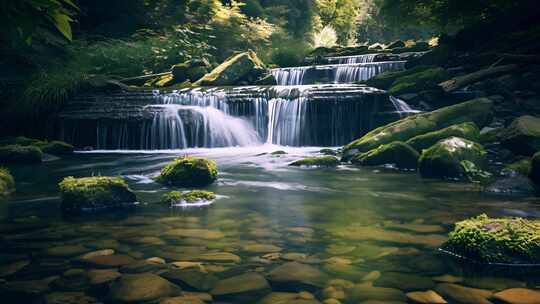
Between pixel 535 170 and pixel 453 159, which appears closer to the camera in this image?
pixel 535 170

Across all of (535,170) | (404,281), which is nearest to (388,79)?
(535,170)

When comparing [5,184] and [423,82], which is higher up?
[423,82]

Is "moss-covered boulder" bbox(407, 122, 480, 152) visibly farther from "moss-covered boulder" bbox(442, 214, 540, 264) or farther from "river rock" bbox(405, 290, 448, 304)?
"river rock" bbox(405, 290, 448, 304)

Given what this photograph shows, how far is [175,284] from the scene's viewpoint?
3.83 meters

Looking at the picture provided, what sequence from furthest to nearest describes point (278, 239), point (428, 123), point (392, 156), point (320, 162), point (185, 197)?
point (428, 123) → point (320, 162) → point (392, 156) → point (185, 197) → point (278, 239)

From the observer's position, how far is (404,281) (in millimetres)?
3883

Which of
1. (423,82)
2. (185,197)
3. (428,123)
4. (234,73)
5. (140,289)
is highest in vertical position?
(234,73)

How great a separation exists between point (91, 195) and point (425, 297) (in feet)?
15.7

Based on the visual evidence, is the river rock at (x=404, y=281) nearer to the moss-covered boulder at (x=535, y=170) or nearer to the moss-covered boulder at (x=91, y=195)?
the moss-covered boulder at (x=91, y=195)

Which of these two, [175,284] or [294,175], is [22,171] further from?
[175,284]

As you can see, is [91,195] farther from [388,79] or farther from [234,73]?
[234,73]

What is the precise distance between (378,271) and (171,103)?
50.7 feet

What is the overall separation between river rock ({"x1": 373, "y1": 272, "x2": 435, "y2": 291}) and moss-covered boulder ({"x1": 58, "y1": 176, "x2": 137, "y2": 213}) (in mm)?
4232

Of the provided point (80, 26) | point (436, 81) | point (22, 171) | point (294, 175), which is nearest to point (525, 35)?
point (436, 81)
